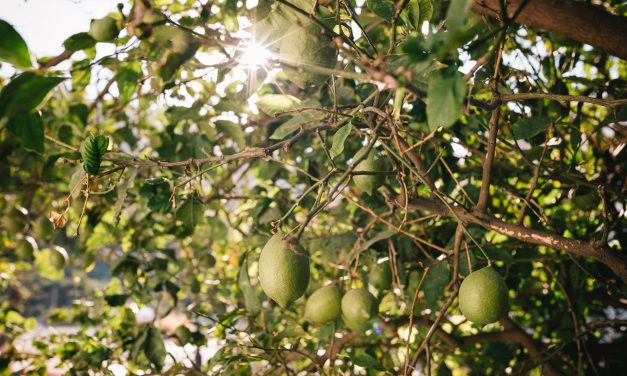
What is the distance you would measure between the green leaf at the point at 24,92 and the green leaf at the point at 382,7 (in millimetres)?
668

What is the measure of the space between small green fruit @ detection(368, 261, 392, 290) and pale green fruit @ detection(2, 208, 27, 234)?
1992mm

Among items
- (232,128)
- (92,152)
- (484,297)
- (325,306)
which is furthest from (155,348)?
(484,297)

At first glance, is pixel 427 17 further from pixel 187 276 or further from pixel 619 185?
pixel 187 276

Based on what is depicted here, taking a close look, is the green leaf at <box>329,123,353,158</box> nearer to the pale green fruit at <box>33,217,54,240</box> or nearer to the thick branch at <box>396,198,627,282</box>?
the thick branch at <box>396,198,627,282</box>

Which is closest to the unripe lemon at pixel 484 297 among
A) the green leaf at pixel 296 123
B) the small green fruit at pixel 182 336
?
the green leaf at pixel 296 123

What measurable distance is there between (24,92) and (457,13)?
1.98 feet

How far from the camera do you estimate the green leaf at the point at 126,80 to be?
1147 millimetres

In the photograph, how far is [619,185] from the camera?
1729 millimetres

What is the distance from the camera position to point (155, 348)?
1.74 meters

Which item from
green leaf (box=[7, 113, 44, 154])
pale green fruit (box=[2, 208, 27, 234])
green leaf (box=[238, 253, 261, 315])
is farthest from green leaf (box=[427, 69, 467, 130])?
pale green fruit (box=[2, 208, 27, 234])

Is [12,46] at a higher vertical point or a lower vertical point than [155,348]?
higher

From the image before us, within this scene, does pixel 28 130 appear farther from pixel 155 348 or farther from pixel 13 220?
pixel 13 220

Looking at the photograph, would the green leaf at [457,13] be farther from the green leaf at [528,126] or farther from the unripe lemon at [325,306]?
the unripe lemon at [325,306]

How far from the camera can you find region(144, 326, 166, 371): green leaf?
171 centimetres
